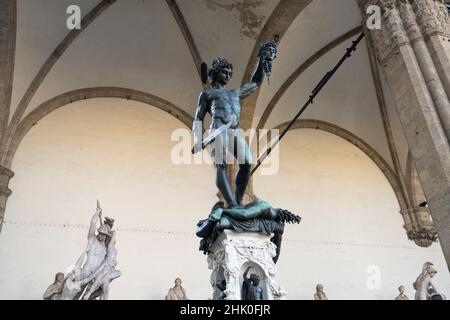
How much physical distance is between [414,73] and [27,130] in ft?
26.7

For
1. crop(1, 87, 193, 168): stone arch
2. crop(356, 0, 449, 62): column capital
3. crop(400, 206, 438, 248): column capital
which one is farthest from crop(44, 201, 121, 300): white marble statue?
crop(400, 206, 438, 248): column capital

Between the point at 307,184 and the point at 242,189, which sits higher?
the point at 307,184

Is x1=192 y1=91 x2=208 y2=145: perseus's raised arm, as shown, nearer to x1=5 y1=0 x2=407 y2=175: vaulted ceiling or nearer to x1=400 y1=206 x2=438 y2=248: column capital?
x1=5 y1=0 x2=407 y2=175: vaulted ceiling

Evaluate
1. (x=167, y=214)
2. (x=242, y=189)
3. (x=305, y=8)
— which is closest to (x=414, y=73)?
(x=242, y=189)

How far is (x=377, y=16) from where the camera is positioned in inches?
209

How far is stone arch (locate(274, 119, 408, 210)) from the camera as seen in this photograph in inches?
471

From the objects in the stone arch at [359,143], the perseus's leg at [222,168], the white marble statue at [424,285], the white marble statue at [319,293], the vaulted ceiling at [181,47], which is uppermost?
the vaulted ceiling at [181,47]

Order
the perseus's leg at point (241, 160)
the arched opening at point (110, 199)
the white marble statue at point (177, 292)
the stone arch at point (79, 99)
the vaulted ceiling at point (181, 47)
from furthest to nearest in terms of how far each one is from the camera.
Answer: the vaulted ceiling at point (181, 47) < the stone arch at point (79, 99) < the arched opening at point (110, 199) < the white marble statue at point (177, 292) < the perseus's leg at point (241, 160)

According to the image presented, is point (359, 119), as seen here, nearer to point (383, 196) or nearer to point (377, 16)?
point (383, 196)

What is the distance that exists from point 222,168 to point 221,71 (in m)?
0.80

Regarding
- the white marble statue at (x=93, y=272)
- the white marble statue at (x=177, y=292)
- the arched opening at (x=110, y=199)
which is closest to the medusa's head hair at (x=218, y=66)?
the white marble statue at (x=93, y=272)

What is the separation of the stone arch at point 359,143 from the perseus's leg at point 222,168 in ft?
30.0

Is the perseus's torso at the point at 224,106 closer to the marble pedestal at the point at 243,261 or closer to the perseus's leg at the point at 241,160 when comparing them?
the perseus's leg at the point at 241,160

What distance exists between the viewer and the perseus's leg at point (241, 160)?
9.41ft
